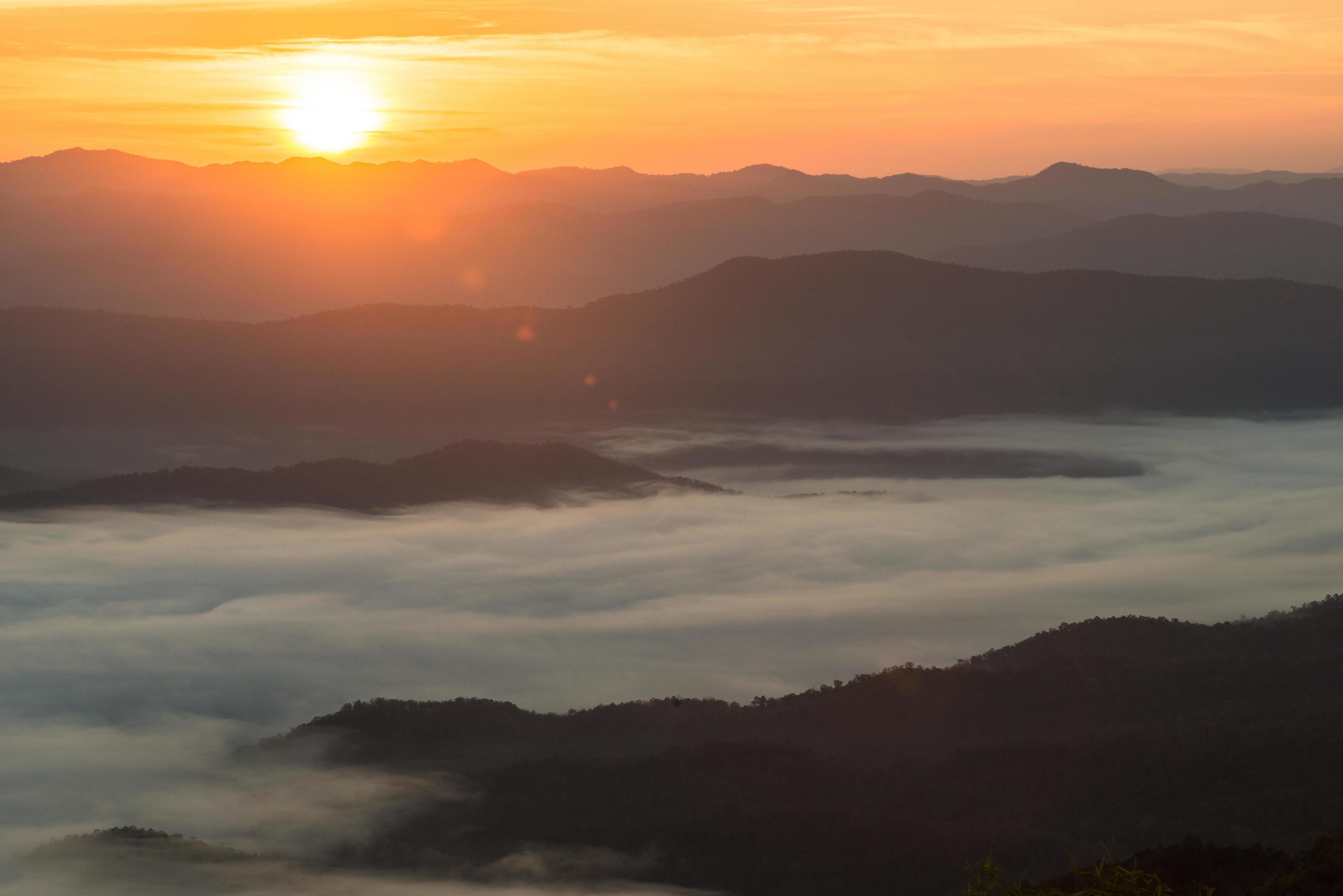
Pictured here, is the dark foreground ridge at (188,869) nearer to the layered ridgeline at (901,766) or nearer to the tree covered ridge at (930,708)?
the layered ridgeline at (901,766)

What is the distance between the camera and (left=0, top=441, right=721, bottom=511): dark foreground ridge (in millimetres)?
132750

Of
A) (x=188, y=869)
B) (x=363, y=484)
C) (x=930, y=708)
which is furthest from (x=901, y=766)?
(x=363, y=484)

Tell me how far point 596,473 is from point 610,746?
81.4m

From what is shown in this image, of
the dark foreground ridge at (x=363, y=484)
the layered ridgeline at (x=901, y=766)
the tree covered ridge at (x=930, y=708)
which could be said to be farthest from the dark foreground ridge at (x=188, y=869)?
the dark foreground ridge at (x=363, y=484)

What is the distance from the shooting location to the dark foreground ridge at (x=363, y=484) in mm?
132750

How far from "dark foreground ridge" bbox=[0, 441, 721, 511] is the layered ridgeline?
197ft

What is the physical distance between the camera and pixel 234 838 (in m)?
56.1

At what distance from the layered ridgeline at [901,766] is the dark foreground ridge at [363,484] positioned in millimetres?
60092

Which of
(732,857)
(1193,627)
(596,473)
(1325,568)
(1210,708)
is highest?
(596,473)

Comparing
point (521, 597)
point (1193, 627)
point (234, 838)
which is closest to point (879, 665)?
point (1193, 627)

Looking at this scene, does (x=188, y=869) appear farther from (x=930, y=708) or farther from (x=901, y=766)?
(x=930, y=708)

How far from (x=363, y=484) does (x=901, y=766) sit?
287 feet

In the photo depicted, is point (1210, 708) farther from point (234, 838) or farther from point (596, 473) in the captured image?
point (596, 473)

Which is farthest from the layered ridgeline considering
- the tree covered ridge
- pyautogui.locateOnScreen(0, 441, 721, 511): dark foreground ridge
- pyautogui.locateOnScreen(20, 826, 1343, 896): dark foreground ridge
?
pyautogui.locateOnScreen(0, 441, 721, 511): dark foreground ridge
